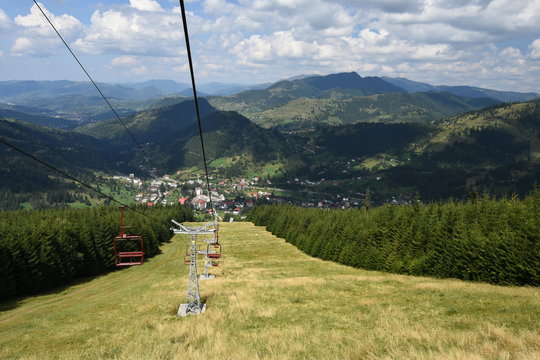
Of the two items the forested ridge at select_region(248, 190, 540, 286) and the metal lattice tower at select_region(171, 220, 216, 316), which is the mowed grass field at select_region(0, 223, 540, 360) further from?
the forested ridge at select_region(248, 190, 540, 286)

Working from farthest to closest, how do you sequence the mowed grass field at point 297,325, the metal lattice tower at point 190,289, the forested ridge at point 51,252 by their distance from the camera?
the forested ridge at point 51,252 < the metal lattice tower at point 190,289 < the mowed grass field at point 297,325

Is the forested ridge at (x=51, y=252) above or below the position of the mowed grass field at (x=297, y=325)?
below

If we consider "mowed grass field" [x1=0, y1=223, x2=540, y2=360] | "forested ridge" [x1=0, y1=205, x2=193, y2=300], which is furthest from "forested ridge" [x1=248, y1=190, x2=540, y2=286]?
"forested ridge" [x1=0, y1=205, x2=193, y2=300]

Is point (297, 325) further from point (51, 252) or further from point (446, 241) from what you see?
point (51, 252)

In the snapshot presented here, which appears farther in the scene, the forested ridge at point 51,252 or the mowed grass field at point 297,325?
the forested ridge at point 51,252

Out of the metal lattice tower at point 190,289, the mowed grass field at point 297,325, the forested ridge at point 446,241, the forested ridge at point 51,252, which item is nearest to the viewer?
the mowed grass field at point 297,325

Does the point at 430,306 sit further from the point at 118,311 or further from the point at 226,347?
the point at 118,311

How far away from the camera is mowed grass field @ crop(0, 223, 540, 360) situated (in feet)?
43.3

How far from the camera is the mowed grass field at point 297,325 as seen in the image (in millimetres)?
13188

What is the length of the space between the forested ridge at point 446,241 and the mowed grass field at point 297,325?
9.21 m

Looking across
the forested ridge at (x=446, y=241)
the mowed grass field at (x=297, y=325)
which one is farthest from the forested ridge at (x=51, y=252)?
the forested ridge at (x=446, y=241)

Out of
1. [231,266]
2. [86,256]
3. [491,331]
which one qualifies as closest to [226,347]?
[491,331]

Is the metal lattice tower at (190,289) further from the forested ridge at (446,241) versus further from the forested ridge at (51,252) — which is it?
the forested ridge at (51,252)

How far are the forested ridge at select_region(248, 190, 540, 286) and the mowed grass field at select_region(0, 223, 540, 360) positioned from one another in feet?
30.2
